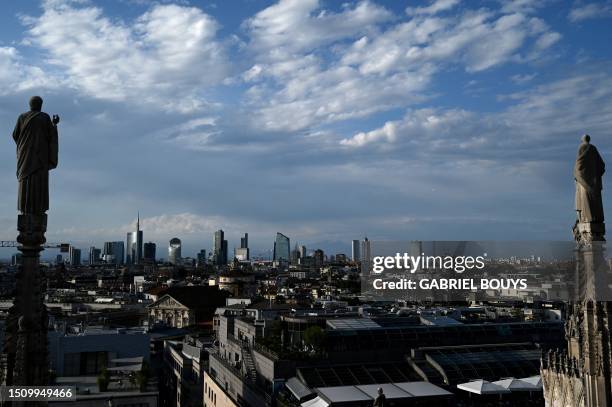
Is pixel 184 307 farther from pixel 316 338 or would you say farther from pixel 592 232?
pixel 592 232

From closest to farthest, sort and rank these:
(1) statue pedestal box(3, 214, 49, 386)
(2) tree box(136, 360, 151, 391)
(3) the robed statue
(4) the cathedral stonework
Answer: (1) statue pedestal box(3, 214, 49, 386), (3) the robed statue, (4) the cathedral stonework, (2) tree box(136, 360, 151, 391)

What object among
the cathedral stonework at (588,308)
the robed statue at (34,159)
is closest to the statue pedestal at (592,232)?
the cathedral stonework at (588,308)

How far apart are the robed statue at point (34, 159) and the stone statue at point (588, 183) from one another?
8003mm

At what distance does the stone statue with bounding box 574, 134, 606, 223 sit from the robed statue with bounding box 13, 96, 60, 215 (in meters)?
8.00

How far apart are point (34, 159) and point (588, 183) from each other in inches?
327

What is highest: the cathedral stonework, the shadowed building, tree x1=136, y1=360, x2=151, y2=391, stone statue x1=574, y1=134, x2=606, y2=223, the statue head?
the statue head

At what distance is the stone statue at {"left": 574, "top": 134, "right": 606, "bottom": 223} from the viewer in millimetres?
8703

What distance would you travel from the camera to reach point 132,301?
104 metres

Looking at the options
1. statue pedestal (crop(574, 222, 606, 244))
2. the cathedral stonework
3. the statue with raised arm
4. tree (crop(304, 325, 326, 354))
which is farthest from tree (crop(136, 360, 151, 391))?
statue pedestal (crop(574, 222, 606, 244))

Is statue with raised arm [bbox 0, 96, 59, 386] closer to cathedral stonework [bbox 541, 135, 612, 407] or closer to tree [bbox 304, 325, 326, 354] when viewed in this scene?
cathedral stonework [bbox 541, 135, 612, 407]

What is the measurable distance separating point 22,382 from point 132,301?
102m

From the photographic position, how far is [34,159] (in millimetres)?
7793

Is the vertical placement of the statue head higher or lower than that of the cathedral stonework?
higher

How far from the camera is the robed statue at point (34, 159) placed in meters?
7.73
